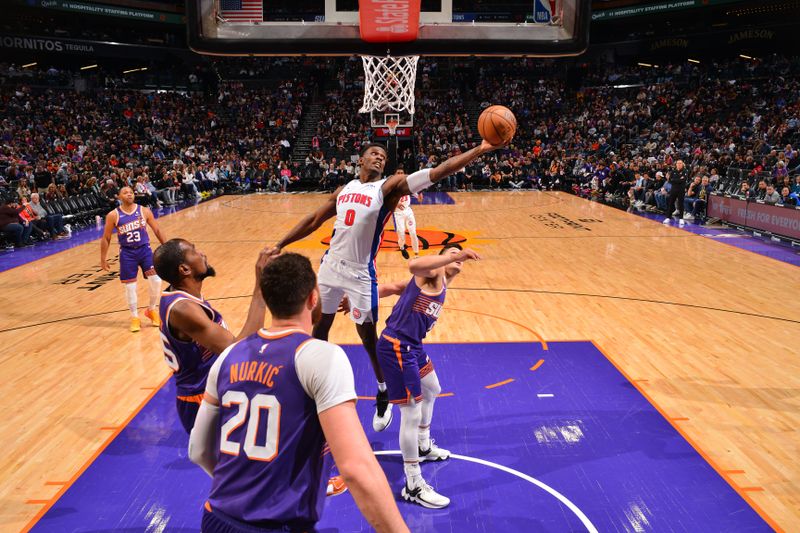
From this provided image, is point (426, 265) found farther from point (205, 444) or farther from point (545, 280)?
point (545, 280)

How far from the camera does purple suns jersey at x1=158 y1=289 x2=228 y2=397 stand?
3340 mm

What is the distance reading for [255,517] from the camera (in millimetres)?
2039

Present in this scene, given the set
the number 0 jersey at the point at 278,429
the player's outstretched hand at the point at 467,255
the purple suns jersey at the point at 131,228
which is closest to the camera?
the number 0 jersey at the point at 278,429

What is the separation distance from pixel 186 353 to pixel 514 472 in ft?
8.29

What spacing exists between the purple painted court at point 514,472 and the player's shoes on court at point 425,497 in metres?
0.06

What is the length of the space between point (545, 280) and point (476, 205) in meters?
10.9

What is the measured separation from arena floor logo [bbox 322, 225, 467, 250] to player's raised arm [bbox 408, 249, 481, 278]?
9.11m

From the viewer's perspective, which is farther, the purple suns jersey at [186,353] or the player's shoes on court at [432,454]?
the player's shoes on court at [432,454]

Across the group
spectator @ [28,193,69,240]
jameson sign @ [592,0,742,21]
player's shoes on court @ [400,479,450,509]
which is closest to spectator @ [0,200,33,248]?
spectator @ [28,193,69,240]

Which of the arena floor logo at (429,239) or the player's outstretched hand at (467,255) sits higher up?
the player's outstretched hand at (467,255)

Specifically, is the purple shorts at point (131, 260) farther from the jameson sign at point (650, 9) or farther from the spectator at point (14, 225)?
the jameson sign at point (650, 9)

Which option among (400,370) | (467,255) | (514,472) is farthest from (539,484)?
(467,255)

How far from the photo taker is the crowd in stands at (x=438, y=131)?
21.1 metres

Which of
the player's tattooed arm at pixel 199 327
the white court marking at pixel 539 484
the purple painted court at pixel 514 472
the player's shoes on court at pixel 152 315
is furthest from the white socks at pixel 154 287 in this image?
the player's tattooed arm at pixel 199 327
